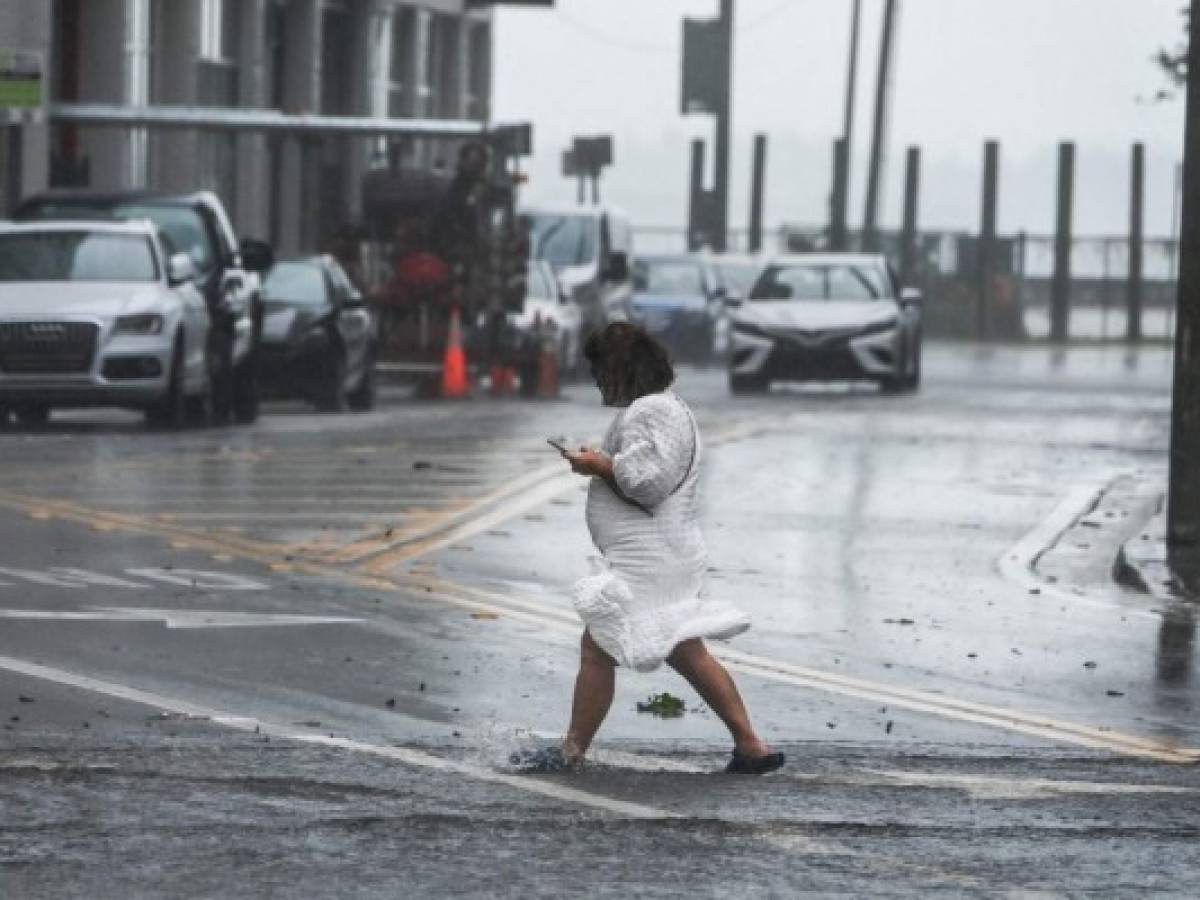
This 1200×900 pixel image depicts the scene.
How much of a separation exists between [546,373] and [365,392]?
409 centimetres

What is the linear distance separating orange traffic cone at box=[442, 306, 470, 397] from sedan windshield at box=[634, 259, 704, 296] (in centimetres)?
1733

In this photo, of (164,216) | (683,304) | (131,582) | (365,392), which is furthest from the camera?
(683,304)

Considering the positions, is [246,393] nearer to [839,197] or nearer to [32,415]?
[32,415]

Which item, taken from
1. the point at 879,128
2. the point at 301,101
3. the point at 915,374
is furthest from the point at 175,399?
the point at 879,128

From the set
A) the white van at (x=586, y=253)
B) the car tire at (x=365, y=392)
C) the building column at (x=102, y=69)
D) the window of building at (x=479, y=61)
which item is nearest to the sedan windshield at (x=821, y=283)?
the white van at (x=586, y=253)

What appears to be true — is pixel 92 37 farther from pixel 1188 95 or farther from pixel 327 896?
pixel 327 896

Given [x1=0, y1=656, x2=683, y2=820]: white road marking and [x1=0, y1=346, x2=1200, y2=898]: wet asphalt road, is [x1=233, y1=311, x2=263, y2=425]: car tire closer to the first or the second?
[x1=0, y1=346, x2=1200, y2=898]: wet asphalt road

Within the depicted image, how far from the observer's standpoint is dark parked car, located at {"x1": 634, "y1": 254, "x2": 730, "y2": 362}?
5541cm

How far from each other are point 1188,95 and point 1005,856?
9.90m

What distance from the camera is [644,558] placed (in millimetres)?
10703

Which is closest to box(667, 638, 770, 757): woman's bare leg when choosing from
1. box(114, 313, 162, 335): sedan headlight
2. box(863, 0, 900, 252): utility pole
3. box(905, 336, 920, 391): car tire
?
box(114, 313, 162, 335): sedan headlight

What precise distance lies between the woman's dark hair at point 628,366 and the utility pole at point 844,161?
6194 centimetres

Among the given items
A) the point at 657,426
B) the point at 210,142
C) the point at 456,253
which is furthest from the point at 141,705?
the point at 210,142

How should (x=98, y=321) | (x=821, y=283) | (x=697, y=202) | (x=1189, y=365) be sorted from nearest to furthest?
(x=1189, y=365)
(x=98, y=321)
(x=821, y=283)
(x=697, y=202)
